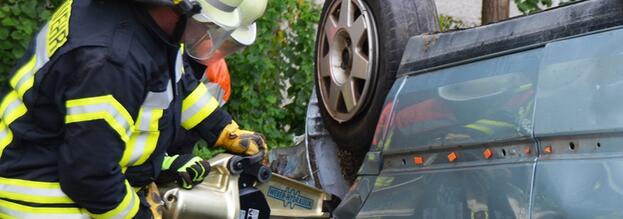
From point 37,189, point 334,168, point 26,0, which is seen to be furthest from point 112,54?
point 26,0

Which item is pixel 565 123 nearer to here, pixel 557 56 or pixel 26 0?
pixel 557 56

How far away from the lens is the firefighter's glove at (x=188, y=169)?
11.3 feet

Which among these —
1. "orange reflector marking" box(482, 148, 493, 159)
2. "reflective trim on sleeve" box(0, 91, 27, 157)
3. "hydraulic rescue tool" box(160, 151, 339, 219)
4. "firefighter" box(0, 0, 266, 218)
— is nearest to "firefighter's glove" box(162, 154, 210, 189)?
"hydraulic rescue tool" box(160, 151, 339, 219)

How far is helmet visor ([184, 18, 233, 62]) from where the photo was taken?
3094 millimetres

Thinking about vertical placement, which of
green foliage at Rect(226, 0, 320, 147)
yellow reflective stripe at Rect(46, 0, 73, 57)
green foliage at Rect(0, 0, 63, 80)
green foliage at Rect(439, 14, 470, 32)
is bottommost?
green foliage at Rect(439, 14, 470, 32)

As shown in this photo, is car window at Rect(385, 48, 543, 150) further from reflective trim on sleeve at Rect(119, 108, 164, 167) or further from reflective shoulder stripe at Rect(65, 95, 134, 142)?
reflective shoulder stripe at Rect(65, 95, 134, 142)

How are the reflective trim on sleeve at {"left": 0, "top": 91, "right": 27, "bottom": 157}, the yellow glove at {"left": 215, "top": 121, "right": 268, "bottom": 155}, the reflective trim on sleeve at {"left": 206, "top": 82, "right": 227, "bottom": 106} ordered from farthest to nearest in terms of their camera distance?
1. the reflective trim on sleeve at {"left": 206, "top": 82, "right": 227, "bottom": 106}
2. the yellow glove at {"left": 215, "top": 121, "right": 268, "bottom": 155}
3. the reflective trim on sleeve at {"left": 0, "top": 91, "right": 27, "bottom": 157}

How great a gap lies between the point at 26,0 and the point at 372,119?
3.61m

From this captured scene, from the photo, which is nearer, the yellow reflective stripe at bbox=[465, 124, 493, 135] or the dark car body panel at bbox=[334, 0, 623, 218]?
the dark car body panel at bbox=[334, 0, 623, 218]

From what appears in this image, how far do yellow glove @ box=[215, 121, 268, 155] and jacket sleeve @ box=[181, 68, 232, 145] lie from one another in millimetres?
22

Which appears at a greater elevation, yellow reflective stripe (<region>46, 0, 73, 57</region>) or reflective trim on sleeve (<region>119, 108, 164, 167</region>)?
yellow reflective stripe (<region>46, 0, 73, 57</region>)

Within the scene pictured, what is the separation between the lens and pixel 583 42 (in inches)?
117

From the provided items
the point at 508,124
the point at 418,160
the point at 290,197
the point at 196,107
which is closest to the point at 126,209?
the point at 196,107

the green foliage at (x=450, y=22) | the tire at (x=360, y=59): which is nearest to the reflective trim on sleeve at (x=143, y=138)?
the tire at (x=360, y=59)
